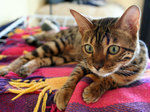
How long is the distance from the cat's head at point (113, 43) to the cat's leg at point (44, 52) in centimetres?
61

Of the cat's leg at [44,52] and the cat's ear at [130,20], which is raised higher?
the cat's ear at [130,20]

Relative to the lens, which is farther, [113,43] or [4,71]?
[4,71]

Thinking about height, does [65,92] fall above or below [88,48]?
below

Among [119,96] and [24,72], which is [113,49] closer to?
[119,96]

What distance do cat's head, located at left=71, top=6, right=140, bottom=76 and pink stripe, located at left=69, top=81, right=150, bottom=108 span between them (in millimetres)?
118

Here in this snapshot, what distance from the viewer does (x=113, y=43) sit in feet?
2.58

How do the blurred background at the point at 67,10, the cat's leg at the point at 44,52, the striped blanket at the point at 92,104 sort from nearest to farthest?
1. the striped blanket at the point at 92,104
2. the cat's leg at the point at 44,52
3. the blurred background at the point at 67,10

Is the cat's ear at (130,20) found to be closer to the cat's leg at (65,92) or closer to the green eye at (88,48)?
the green eye at (88,48)

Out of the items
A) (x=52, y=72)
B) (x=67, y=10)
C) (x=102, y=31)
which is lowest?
(x=52, y=72)

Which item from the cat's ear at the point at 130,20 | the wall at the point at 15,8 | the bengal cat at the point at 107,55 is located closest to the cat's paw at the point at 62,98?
the bengal cat at the point at 107,55

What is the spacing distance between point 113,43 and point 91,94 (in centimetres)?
29

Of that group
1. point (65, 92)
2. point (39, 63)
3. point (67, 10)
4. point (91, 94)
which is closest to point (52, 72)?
point (39, 63)

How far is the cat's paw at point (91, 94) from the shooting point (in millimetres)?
757

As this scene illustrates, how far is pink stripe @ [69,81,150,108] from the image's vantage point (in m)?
0.75
